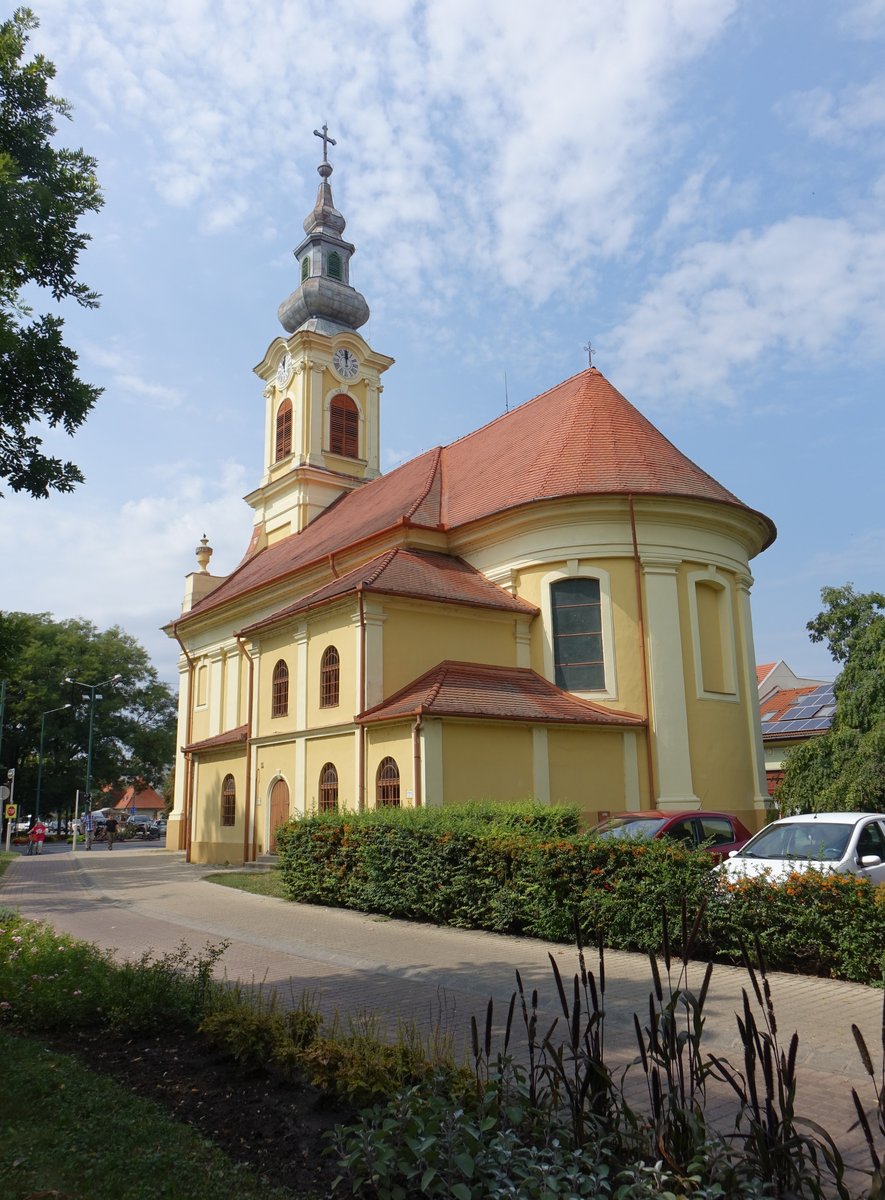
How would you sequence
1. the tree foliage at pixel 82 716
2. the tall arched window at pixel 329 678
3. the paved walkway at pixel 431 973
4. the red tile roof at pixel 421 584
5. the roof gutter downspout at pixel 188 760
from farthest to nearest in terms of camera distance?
the tree foliage at pixel 82 716
the roof gutter downspout at pixel 188 760
the tall arched window at pixel 329 678
the red tile roof at pixel 421 584
the paved walkway at pixel 431 973

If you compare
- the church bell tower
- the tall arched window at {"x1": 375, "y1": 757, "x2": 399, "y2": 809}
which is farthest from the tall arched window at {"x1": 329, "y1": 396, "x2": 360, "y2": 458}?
the tall arched window at {"x1": 375, "y1": 757, "x2": 399, "y2": 809}

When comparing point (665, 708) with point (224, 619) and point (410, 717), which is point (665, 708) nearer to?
point (410, 717)

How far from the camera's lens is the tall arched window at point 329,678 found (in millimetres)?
23031

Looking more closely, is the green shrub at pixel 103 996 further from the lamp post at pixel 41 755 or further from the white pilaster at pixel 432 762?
the lamp post at pixel 41 755

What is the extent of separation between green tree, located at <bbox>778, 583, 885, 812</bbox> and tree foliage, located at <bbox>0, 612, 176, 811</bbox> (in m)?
44.9

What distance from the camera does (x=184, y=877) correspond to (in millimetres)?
24031

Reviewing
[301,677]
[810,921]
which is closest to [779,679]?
[301,677]

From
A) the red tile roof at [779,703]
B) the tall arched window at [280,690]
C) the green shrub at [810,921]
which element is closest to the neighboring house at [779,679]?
the red tile roof at [779,703]

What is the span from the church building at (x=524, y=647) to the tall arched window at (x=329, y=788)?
0.06m

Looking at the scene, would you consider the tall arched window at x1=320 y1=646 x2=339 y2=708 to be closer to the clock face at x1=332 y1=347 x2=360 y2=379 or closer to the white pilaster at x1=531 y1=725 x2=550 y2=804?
the white pilaster at x1=531 y1=725 x2=550 y2=804

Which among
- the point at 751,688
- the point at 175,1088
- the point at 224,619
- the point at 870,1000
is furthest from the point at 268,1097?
the point at 224,619

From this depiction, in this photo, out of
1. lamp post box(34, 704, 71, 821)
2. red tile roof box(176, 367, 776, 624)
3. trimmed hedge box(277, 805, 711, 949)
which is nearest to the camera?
trimmed hedge box(277, 805, 711, 949)

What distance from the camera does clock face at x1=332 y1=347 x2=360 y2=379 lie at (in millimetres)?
39438

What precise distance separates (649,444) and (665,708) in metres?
7.73
